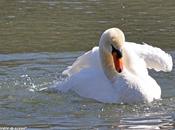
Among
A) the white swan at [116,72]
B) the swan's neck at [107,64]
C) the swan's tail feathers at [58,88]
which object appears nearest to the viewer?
the white swan at [116,72]

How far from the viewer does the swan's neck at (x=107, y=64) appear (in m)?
11.3

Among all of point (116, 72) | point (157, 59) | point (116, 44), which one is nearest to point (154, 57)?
point (157, 59)

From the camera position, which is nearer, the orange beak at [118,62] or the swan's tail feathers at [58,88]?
the orange beak at [118,62]

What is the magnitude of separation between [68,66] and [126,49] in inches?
64.8

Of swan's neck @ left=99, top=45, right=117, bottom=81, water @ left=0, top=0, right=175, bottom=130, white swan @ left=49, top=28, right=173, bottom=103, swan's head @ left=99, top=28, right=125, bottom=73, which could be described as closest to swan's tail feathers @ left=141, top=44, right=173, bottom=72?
white swan @ left=49, top=28, right=173, bottom=103

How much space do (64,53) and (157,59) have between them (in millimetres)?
2727

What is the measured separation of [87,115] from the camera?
10.1 m

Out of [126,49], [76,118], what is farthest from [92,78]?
[76,118]

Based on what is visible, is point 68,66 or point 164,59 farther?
point 68,66

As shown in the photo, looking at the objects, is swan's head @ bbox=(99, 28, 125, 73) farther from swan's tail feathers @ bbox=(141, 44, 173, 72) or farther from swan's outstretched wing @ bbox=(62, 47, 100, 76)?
swan's tail feathers @ bbox=(141, 44, 173, 72)

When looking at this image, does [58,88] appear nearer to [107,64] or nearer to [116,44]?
[107,64]

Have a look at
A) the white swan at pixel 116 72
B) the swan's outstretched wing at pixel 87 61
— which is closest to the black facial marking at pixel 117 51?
the white swan at pixel 116 72

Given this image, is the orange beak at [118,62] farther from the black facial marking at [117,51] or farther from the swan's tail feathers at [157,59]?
the swan's tail feathers at [157,59]

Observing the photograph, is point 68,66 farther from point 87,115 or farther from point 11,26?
point 11,26
